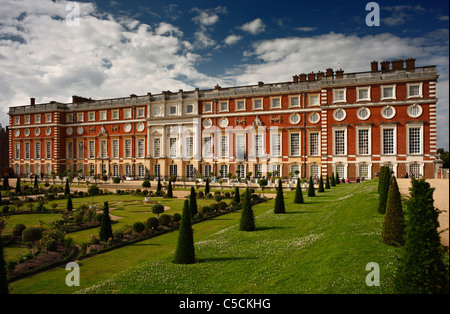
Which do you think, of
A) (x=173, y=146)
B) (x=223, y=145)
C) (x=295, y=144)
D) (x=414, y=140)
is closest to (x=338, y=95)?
(x=295, y=144)

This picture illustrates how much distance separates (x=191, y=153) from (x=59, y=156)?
83.0 ft

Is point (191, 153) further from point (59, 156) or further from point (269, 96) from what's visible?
point (59, 156)

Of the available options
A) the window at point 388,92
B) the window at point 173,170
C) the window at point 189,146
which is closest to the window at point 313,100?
the window at point 388,92

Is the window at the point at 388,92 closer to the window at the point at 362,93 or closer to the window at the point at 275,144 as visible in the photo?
the window at the point at 362,93

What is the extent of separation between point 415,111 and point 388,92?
10.9 feet

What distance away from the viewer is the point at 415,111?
100.0ft

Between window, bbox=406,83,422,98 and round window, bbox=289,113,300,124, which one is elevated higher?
window, bbox=406,83,422,98

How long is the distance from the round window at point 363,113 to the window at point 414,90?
4.15m

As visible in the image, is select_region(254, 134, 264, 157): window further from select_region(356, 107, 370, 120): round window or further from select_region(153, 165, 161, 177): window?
select_region(153, 165, 161, 177): window

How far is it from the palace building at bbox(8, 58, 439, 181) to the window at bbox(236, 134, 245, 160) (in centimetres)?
14

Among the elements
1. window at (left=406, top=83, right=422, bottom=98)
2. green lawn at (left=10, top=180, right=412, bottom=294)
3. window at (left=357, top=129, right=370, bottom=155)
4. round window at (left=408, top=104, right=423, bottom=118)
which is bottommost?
green lawn at (left=10, top=180, right=412, bottom=294)

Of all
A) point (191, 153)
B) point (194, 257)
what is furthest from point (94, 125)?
point (194, 257)

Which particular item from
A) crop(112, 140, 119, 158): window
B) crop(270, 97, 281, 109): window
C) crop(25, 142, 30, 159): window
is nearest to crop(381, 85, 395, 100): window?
crop(270, 97, 281, 109): window

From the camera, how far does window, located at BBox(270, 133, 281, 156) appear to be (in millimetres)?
38000
